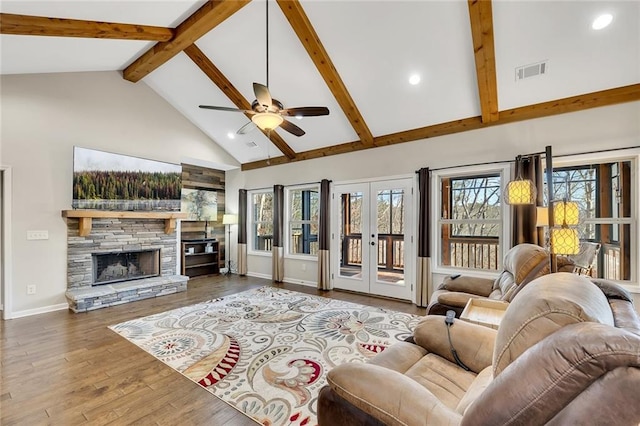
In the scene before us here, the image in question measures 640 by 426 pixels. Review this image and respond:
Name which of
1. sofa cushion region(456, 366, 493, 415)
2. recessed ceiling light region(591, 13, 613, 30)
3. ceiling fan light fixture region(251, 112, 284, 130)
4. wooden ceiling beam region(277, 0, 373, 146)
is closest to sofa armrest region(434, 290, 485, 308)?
sofa cushion region(456, 366, 493, 415)

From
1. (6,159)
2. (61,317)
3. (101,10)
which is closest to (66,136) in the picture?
(6,159)

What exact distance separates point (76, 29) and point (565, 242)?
18.5 ft

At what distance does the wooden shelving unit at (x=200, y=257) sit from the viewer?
22.8ft

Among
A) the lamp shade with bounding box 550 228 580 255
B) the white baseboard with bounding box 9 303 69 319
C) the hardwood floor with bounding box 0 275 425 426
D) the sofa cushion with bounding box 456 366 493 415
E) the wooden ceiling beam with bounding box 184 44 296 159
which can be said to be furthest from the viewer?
the wooden ceiling beam with bounding box 184 44 296 159

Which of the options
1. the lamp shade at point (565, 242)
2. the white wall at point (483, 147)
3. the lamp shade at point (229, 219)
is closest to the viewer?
the lamp shade at point (565, 242)

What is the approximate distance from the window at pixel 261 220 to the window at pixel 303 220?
0.70m

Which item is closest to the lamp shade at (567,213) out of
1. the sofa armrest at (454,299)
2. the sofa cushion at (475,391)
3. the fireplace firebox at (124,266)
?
the sofa armrest at (454,299)

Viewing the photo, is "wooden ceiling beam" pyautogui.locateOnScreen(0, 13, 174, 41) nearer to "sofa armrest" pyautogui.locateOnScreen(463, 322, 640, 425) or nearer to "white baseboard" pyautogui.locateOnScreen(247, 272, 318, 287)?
"white baseboard" pyautogui.locateOnScreen(247, 272, 318, 287)

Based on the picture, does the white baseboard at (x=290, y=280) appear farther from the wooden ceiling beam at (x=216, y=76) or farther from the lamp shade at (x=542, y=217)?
the lamp shade at (x=542, y=217)

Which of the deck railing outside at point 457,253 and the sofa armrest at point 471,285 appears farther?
the deck railing outside at point 457,253

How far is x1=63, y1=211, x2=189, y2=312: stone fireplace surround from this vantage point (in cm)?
467

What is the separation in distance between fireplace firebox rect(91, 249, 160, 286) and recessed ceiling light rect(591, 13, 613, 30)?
723 centimetres

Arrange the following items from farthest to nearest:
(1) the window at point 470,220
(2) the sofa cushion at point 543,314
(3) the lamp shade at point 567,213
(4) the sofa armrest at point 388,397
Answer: (1) the window at point 470,220
(3) the lamp shade at point 567,213
(4) the sofa armrest at point 388,397
(2) the sofa cushion at point 543,314

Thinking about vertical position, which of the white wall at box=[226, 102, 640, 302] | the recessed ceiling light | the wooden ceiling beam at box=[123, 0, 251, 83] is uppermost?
the wooden ceiling beam at box=[123, 0, 251, 83]
